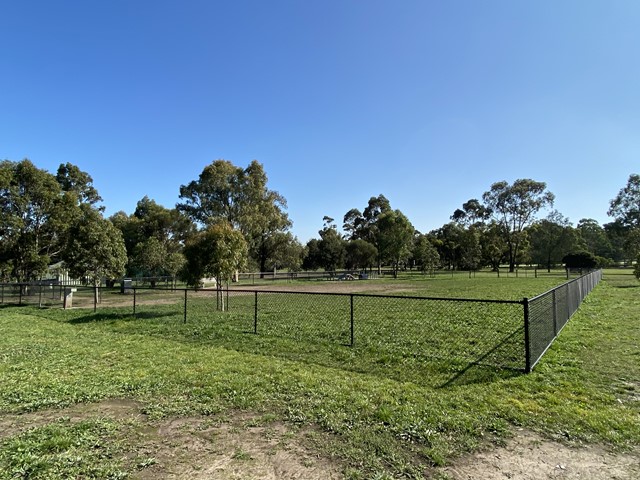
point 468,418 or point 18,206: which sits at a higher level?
point 18,206

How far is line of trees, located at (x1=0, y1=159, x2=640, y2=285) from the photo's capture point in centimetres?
1869

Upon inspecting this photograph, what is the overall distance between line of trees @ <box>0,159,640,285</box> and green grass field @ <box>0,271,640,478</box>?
7.64 meters

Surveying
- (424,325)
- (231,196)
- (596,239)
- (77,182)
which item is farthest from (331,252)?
(596,239)

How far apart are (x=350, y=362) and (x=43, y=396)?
15.2 ft

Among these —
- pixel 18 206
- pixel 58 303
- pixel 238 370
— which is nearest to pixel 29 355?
pixel 238 370

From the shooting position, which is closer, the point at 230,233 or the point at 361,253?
the point at 230,233

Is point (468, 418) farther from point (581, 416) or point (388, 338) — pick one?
point (388, 338)

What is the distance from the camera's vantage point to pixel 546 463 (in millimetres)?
3156

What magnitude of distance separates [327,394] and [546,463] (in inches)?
99.1

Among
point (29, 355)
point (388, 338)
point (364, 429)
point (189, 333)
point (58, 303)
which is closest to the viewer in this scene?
point (364, 429)

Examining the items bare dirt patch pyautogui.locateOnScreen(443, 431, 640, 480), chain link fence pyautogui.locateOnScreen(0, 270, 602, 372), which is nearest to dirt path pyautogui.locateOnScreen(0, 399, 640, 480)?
bare dirt patch pyautogui.locateOnScreen(443, 431, 640, 480)

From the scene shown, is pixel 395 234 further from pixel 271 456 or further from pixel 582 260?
pixel 271 456

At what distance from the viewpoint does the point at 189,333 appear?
9.34m

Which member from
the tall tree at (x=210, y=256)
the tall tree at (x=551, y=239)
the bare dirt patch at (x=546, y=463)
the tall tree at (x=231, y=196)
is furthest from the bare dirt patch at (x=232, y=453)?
the tall tree at (x=551, y=239)
